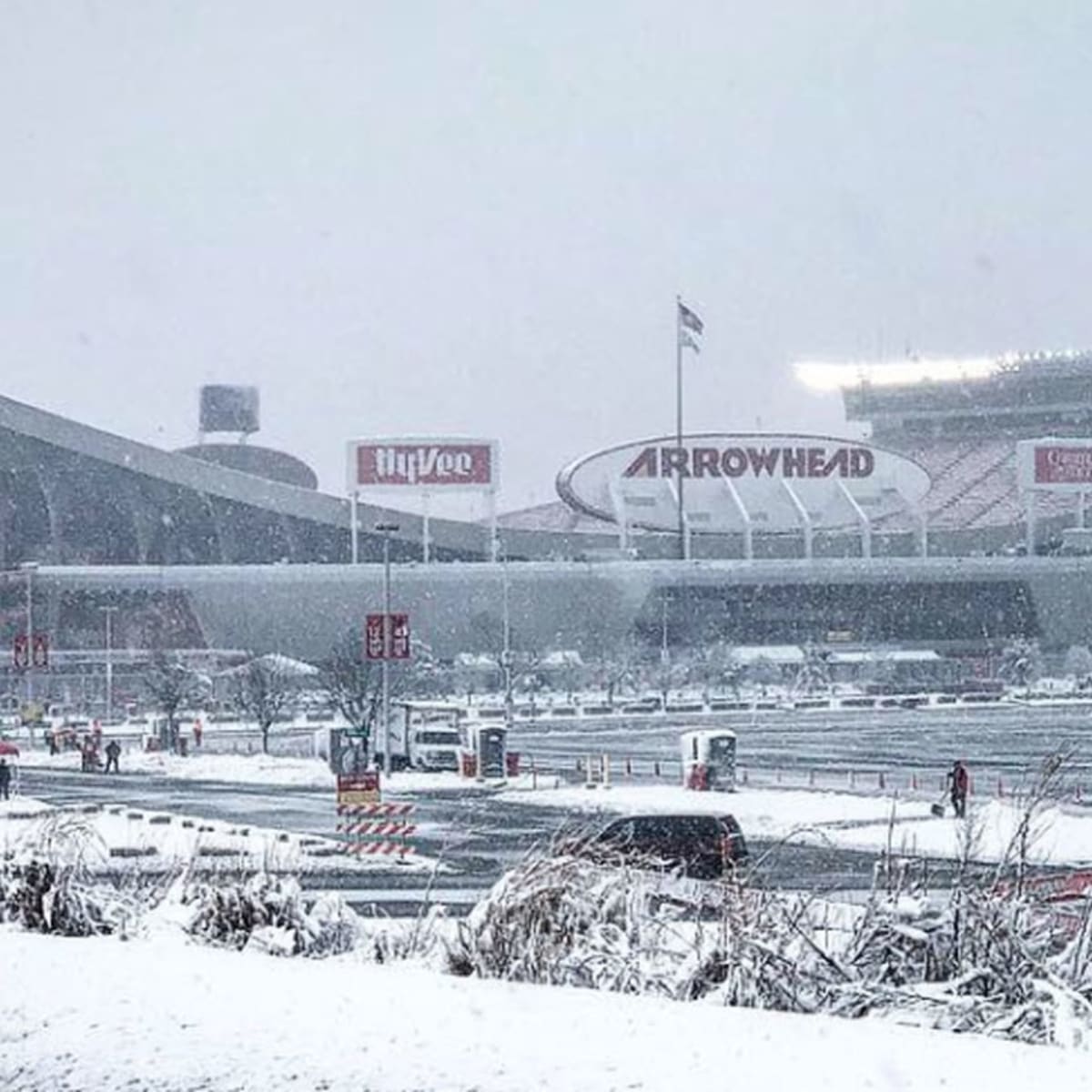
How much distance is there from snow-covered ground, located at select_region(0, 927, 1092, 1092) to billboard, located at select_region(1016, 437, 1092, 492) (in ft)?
312

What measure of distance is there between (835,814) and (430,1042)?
949 inches

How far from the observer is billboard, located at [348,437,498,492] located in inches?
3730

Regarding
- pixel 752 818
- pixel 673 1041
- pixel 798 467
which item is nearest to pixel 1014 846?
pixel 673 1041

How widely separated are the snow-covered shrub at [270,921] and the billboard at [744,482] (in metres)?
91.2

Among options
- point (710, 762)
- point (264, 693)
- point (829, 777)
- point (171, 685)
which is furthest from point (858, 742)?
point (171, 685)

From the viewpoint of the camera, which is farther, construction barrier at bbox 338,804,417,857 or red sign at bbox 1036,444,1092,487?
red sign at bbox 1036,444,1092,487

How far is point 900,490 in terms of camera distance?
4309 inches

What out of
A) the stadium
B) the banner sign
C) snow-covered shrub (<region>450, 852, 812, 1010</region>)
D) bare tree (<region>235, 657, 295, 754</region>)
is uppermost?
the stadium

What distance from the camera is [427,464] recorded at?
312 feet

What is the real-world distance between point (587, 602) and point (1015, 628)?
25.3m

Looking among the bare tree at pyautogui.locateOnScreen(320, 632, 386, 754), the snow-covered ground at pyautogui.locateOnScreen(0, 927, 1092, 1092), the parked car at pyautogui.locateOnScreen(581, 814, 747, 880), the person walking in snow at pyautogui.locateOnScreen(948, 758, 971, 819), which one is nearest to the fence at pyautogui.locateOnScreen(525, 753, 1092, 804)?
the person walking in snow at pyautogui.locateOnScreen(948, 758, 971, 819)

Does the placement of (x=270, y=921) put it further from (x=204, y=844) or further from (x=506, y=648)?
(x=506, y=648)

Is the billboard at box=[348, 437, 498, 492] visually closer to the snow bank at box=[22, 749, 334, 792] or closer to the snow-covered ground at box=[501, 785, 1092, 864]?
the snow bank at box=[22, 749, 334, 792]

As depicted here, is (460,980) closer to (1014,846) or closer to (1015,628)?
(1014,846)
